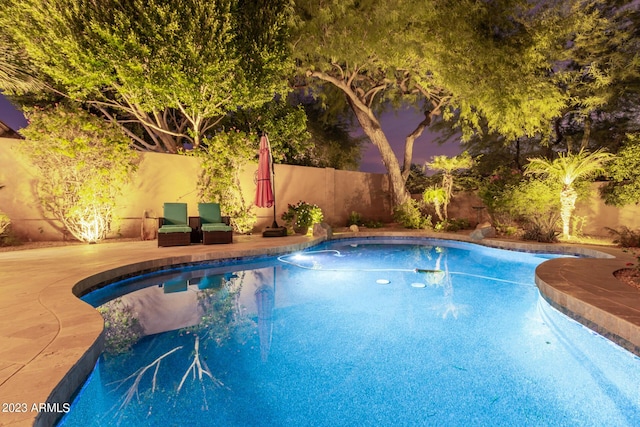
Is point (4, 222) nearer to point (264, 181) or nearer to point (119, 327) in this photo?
point (264, 181)

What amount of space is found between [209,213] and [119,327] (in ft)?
16.2

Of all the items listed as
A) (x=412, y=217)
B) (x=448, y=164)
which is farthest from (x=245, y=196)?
(x=448, y=164)

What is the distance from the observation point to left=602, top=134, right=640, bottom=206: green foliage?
28.5 ft

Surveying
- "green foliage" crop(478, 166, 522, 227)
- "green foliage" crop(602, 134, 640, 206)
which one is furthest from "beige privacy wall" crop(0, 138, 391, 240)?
"green foliage" crop(602, 134, 640, 206)

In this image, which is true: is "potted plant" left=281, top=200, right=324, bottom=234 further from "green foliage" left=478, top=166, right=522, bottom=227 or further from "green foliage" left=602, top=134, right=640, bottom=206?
"green foliage" left=602, top=134, right=640, bottom=206

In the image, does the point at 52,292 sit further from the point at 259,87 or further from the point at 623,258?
the point at 623,258

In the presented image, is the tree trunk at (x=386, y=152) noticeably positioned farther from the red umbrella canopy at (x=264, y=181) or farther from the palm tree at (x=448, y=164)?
the red umbrella canopy at (x=264, y=181)

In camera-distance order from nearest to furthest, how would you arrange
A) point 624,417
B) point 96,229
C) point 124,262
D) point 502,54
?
1. point 624,417
2. point 124,262
3. point 96,229
4. point 502,54

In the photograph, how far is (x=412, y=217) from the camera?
12102 millimetres

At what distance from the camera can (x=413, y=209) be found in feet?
40.3

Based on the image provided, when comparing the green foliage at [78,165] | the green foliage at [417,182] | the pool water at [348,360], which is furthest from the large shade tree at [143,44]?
the green foliage at [417,182]

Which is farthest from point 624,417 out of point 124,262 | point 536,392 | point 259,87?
point 259,87

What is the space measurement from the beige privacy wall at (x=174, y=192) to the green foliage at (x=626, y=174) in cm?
768

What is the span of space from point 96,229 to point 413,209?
1018 cm
